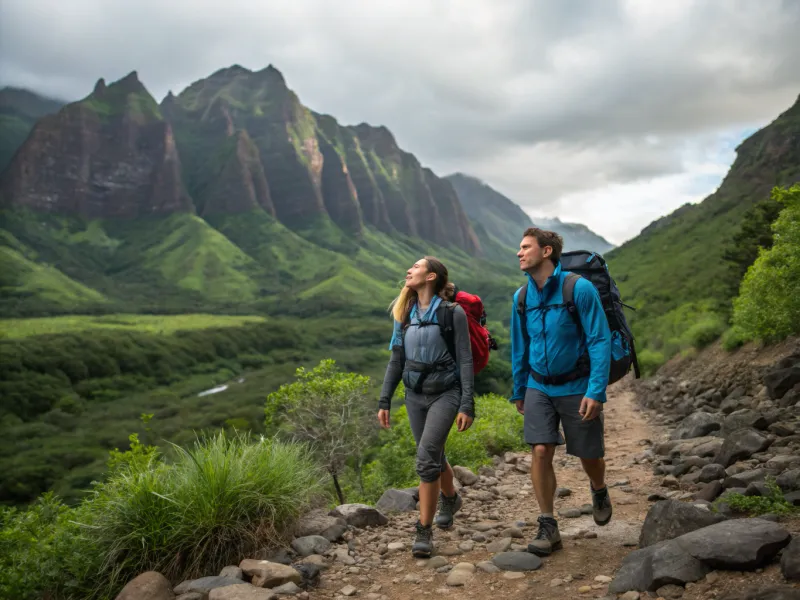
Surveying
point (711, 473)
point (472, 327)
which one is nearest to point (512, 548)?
point (472, 327)

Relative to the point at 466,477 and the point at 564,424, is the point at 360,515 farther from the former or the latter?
the point at 564,424

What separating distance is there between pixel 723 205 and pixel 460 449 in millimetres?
65816

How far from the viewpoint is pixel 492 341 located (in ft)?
20.7

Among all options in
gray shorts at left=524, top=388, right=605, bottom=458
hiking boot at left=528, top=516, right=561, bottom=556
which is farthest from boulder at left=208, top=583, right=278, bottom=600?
gray shorts at left=524, top=388, right=605, bottom=458

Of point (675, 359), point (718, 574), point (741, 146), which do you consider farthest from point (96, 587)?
point (741, 146)

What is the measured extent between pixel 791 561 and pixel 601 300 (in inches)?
95.1

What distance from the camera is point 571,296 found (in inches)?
200

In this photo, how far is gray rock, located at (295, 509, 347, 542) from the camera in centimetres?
626

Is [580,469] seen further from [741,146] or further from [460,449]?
[741,146]

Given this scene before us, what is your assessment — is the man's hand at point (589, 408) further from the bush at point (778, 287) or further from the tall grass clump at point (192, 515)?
the bush at point (778, 287)

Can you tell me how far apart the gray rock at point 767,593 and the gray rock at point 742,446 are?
3832 millimetres

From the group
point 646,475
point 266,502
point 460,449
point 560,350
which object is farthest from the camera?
point 460,449

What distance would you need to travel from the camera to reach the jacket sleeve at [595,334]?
4812mm

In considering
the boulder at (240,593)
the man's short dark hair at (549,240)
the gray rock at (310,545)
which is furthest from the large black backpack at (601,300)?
the boulder at (240,593)
